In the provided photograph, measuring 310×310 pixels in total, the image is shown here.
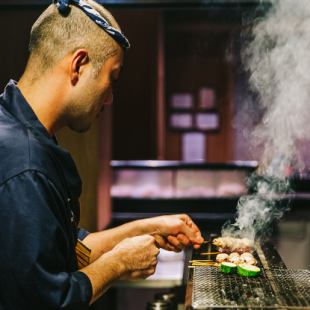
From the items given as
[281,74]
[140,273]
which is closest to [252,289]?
[140,273]

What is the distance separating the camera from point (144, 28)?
11.9 meters

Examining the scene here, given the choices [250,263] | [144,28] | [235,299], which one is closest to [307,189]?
[250,263]

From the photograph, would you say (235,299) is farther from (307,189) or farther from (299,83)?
(307,189)

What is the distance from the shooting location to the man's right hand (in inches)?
93.0

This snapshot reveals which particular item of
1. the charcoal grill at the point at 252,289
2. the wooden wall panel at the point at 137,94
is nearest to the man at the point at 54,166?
the charcoal grill at the point at 252,289

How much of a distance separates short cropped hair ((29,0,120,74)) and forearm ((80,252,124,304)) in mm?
903

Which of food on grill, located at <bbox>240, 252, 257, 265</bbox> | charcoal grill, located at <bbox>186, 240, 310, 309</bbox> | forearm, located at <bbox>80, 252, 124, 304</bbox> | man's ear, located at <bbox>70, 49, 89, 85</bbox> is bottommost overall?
charcoal grill, located at <bbox>186, 240, 310, 309</bbox>

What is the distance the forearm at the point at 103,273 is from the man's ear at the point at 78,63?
86cm

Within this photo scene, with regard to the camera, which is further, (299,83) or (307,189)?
(307,189)

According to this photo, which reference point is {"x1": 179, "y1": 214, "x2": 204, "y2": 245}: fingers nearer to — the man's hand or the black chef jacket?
the man's hand

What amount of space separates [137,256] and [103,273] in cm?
25

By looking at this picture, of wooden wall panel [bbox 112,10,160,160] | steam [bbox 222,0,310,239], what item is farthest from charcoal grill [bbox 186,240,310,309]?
wooden wall panel [bbox 112,10,160,160]

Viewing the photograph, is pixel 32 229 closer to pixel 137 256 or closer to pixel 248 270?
pixel 137 256

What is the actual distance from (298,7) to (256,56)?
70 cm
